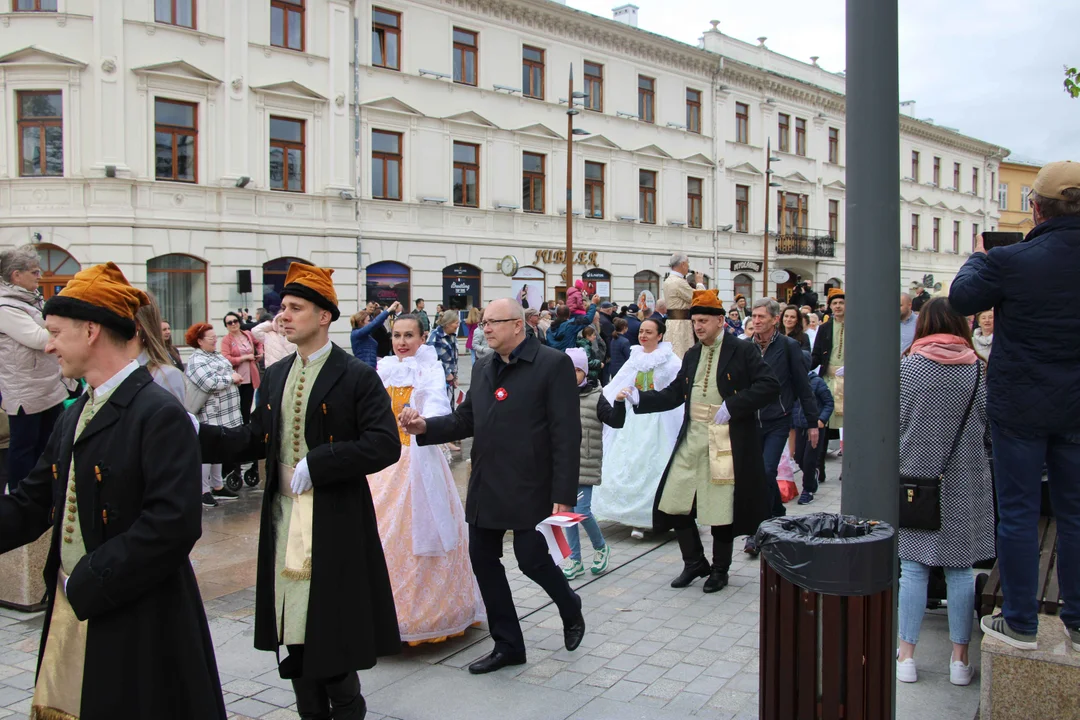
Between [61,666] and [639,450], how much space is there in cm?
538

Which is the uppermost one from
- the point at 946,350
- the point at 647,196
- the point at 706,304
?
the point at 647,196

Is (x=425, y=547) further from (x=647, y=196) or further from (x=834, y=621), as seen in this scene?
(x=647, y=196)

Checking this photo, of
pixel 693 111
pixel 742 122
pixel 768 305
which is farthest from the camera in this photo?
pixel 742 122

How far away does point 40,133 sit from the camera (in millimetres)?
21281

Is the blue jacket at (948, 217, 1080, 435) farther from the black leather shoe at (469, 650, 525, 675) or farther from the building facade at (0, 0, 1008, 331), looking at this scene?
the building facade at (0, 0, 1008, 331)

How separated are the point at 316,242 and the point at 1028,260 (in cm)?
2266

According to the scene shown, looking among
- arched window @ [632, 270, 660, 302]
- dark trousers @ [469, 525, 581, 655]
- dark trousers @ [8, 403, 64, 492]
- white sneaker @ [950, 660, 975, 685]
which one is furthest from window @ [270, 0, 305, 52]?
white sneaker @ [950, 660, 975, 685]

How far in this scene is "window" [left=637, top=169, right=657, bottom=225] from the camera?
1315 inches

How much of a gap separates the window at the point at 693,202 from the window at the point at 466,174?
10.4 metres

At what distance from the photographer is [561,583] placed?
16.4 feet

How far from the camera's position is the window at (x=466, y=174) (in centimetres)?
2770

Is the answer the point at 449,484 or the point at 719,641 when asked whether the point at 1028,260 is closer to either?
the point at 719,641

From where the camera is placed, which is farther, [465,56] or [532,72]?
[532,72]

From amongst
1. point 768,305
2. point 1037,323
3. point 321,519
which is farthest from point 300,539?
point 768,305
